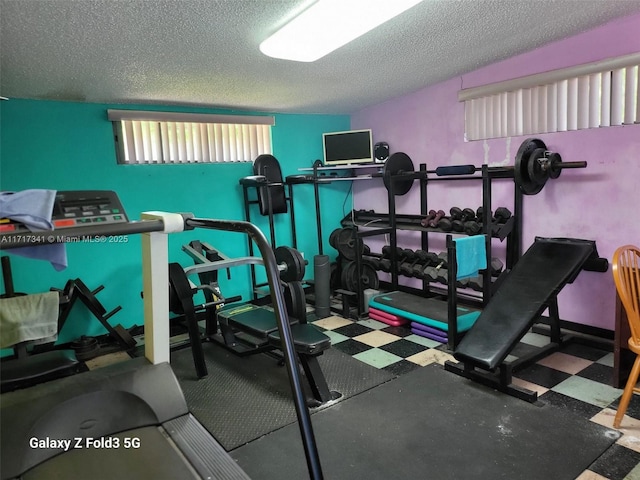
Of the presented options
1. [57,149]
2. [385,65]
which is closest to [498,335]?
[385,65]

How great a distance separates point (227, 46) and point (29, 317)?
6.97 ft

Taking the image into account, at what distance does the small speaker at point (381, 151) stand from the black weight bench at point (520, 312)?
1963mm

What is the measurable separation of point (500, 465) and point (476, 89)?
9.96ft

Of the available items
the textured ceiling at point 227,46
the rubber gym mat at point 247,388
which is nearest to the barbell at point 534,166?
the textured ceiling at point 227,46

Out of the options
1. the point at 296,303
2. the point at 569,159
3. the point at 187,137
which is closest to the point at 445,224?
the point at 569,159

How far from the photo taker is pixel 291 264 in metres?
3.55

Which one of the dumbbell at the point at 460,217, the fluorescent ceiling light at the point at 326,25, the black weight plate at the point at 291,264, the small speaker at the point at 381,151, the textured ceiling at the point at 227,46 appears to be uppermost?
the textured ceiling at the point at 227,46

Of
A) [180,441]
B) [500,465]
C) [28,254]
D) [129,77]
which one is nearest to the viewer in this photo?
[28,254]

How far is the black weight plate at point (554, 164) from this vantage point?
10.3 feet

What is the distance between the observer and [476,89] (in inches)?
149

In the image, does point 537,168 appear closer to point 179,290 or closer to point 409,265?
point 409,265

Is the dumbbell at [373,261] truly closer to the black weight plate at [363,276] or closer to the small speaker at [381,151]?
the black weight plate at [363,276]

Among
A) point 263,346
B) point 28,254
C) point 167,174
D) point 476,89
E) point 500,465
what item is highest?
point 476,89

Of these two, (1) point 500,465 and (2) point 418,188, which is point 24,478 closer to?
(1) point 500,465
